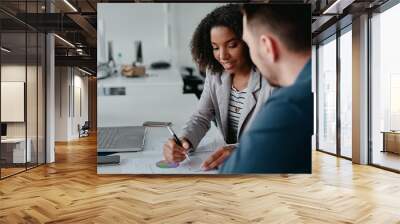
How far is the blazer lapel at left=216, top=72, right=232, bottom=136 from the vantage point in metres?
5.04

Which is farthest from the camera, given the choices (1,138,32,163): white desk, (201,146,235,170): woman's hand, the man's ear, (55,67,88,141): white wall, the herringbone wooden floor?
(55,67,88,141): white wall

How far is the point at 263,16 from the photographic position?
15.9 ft

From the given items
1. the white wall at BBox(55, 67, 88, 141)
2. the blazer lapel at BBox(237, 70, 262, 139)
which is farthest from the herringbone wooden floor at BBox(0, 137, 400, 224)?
the white wall at BBox(55, 67, 88, 141)

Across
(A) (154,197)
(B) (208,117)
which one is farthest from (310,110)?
(A) (154,197)

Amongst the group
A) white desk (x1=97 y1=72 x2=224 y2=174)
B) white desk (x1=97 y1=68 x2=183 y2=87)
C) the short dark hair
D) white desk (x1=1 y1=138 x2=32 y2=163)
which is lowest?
white desk (x1=1 y1=138 x2=32 y2=163)

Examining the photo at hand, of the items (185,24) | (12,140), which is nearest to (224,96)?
(185,24)

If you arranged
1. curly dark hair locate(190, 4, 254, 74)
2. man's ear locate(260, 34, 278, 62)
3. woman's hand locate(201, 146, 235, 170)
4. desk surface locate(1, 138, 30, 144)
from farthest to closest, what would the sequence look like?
desk surface locate(1, 138, 30, 144), woman's hand locate(201, 146, 235, 170), curly dark hair locate(190, 4, 254, 74), man's ear locate(260, 34, 278, 62)

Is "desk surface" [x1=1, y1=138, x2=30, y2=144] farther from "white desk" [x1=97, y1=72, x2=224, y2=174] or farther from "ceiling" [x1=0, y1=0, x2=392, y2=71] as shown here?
"white desk" [x1=97, y1=72, x2=224, y2=174]

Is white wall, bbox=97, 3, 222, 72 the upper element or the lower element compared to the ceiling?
lower

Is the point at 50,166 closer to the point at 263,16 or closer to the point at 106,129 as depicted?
the point at 106,129

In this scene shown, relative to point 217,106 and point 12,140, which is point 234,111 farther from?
point 12,140

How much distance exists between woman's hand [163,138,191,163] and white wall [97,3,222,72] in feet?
3.29

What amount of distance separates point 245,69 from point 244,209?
68.6 inches

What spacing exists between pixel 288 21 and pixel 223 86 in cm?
113
